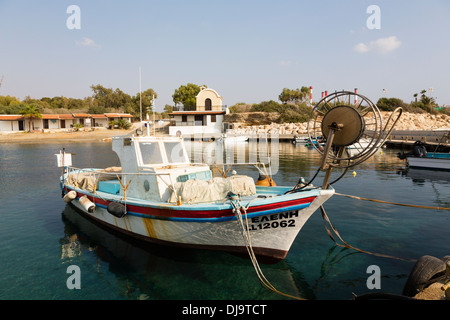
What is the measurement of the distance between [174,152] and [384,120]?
6975 centimetres

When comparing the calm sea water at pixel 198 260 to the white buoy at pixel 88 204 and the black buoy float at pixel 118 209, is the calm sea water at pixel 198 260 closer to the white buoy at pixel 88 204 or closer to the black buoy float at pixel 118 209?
the white buoy at pixel 88 204

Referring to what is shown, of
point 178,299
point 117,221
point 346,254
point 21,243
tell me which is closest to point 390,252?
point 346,254

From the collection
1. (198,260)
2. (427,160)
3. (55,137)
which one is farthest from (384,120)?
(55,137)

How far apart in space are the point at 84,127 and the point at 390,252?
70333mm

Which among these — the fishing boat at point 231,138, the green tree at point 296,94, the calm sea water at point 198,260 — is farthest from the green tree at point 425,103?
the calm sea water at point 198,260

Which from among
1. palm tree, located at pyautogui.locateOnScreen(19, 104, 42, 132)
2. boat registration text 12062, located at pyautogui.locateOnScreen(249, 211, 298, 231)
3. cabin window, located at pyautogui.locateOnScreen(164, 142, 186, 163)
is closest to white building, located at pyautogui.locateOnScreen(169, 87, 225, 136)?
palm tree, located at pyautogui.locateOnScreen(19, 104, 42, 132)

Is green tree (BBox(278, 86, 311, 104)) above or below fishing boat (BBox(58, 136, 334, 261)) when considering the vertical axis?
above

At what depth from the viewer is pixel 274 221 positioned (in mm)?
7008

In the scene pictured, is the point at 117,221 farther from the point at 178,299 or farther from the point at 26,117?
the point at 26,117

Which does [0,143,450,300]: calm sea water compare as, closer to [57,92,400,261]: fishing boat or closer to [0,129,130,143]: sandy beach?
[57,92,400,261]: fishing boat

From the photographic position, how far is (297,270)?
24.6ft

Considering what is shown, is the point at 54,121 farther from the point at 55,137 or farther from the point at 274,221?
the point at 274,221

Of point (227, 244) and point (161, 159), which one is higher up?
point (161, 159)

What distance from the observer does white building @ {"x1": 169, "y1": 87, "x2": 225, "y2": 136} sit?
59094 mm
